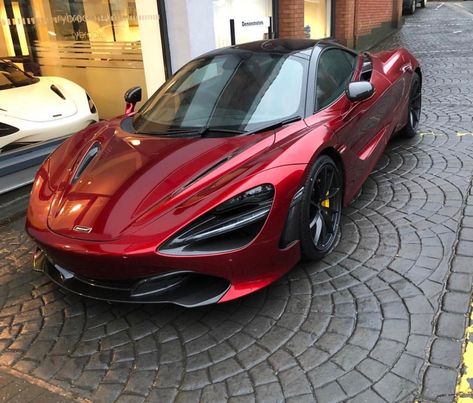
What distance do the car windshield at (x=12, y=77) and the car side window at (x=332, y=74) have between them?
3.97 metres

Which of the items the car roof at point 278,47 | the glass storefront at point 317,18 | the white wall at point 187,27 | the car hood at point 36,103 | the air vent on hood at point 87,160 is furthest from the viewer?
the glass storefront at point 317,18

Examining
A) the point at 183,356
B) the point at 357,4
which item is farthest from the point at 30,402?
the point at 357,4

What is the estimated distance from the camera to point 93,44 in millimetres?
7238

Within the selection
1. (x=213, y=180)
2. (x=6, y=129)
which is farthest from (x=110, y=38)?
(x=213, y=180)

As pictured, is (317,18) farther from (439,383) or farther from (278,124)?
(439,383)

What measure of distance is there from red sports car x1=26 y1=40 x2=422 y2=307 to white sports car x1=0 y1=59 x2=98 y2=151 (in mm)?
1755

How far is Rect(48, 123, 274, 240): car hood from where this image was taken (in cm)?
271

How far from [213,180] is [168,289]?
2.14ft

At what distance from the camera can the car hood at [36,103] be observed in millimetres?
5473

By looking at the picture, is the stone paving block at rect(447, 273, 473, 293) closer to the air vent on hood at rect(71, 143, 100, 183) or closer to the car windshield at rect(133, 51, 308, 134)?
the car windshield at rect(133, 51, 308, 134)

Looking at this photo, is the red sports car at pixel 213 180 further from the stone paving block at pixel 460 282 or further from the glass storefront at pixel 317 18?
the glass storefront at pixel 317 18

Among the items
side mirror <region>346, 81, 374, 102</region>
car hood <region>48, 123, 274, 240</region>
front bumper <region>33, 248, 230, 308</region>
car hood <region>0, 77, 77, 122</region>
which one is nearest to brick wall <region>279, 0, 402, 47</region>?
car hood <region>0, 77, 77, 122</region>

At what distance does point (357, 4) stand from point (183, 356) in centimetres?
1199

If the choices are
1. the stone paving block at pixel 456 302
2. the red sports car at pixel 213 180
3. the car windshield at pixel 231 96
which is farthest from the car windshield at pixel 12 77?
the stone paving block at pixel 456 302
